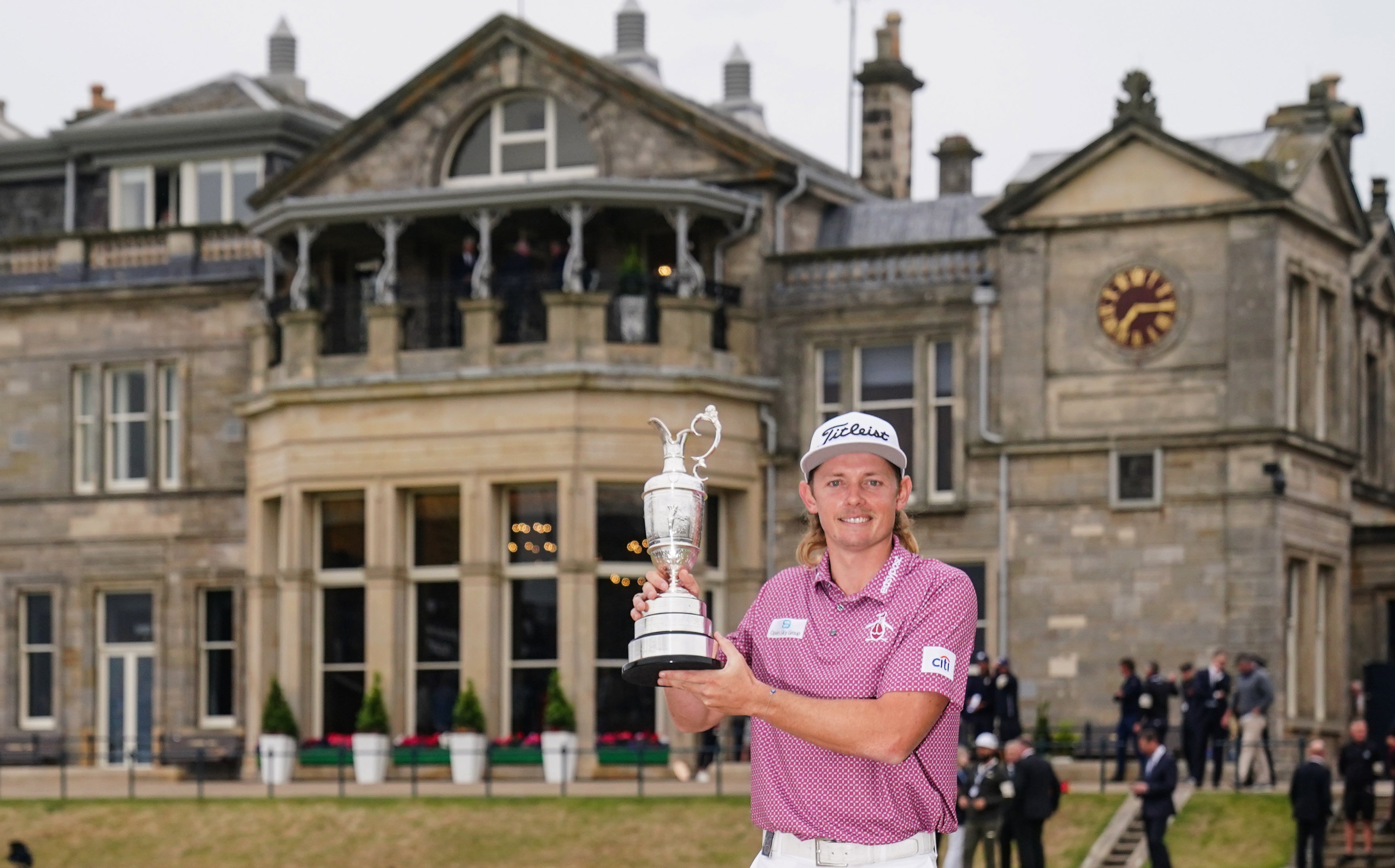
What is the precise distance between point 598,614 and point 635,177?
6279mm

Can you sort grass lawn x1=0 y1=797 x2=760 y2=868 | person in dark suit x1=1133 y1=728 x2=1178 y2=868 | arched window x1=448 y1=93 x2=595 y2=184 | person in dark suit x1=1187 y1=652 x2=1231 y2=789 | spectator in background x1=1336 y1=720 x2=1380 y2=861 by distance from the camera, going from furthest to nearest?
arched window x1=448 y1=93 x2=595 y2=184 → person in dark suit x1=1187 y1=652 x2=1231 y2=789 → grass lawn x1=0 y1=797 x2=760 y2=868 → spectator in background x1=1336 y1=720 x2=1380 y2=861 → person in dark suit x1=1133 y1=728 x2=1178 y2=868

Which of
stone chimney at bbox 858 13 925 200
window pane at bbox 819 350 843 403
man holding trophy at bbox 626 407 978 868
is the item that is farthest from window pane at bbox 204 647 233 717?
man holding trophy at bbox 626 407 978 868

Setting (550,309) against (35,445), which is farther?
(35,445)

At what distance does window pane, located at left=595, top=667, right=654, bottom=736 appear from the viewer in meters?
35.8

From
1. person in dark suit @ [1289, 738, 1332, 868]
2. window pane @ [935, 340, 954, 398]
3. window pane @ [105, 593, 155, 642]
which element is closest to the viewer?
person in dark suit @ [1289, 738, 1332, 868]

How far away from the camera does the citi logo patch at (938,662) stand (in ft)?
21.7

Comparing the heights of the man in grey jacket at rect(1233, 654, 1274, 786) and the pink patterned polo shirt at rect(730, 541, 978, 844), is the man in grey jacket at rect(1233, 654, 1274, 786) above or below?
below

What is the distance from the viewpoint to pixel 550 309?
36.2 metres

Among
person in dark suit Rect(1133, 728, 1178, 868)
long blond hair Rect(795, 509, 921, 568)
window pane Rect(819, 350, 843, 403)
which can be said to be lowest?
person in dark suit Rect(1133, 728, 1178, 868)

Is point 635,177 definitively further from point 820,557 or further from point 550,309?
point 820,557

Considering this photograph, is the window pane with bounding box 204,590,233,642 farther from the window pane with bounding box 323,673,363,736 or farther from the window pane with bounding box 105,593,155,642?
the window pane with bounding box 323,673,363,736

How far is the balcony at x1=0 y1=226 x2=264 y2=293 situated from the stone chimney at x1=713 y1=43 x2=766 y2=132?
1000 cm

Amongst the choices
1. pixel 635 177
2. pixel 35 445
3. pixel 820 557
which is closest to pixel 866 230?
pixel 635 177

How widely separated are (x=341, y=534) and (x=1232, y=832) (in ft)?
47.9
